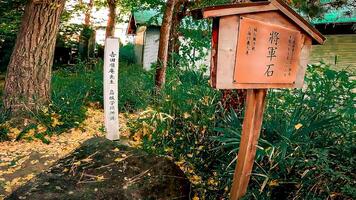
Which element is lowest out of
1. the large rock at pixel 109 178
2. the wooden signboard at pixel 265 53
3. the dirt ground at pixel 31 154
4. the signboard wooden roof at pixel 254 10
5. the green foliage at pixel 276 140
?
the dirt ground at pixel 31 154

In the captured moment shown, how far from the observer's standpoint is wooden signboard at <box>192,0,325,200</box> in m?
2.59

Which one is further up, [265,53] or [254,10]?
[254,10]

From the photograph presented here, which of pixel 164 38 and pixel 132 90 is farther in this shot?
pixel 164 38

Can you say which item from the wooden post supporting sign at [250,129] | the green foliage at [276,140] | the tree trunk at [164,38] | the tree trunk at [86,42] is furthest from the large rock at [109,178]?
the tree trunk at [86,42]

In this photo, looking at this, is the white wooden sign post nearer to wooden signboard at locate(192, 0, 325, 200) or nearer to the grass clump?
the grass clump

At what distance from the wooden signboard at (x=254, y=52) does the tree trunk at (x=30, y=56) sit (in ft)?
15.5

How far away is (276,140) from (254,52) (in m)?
1.20

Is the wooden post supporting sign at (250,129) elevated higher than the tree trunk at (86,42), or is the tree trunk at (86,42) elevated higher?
the tree trunk at (86,42)

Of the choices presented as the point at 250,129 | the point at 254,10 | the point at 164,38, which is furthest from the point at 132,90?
the point at 254,10

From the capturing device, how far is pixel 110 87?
5727mm

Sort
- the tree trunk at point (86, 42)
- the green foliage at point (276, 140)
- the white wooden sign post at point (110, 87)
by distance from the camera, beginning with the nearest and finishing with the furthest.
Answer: the green foliage at point (276, 140)
the white wooden sign post at point (110, 87)
the tree trunk at point (86, 42)

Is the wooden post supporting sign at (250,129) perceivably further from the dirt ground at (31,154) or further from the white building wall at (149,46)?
the white building wall at (149,46)

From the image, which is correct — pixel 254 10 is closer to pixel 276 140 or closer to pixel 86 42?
pixel 276 140

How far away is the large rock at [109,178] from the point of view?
10.8 ft
